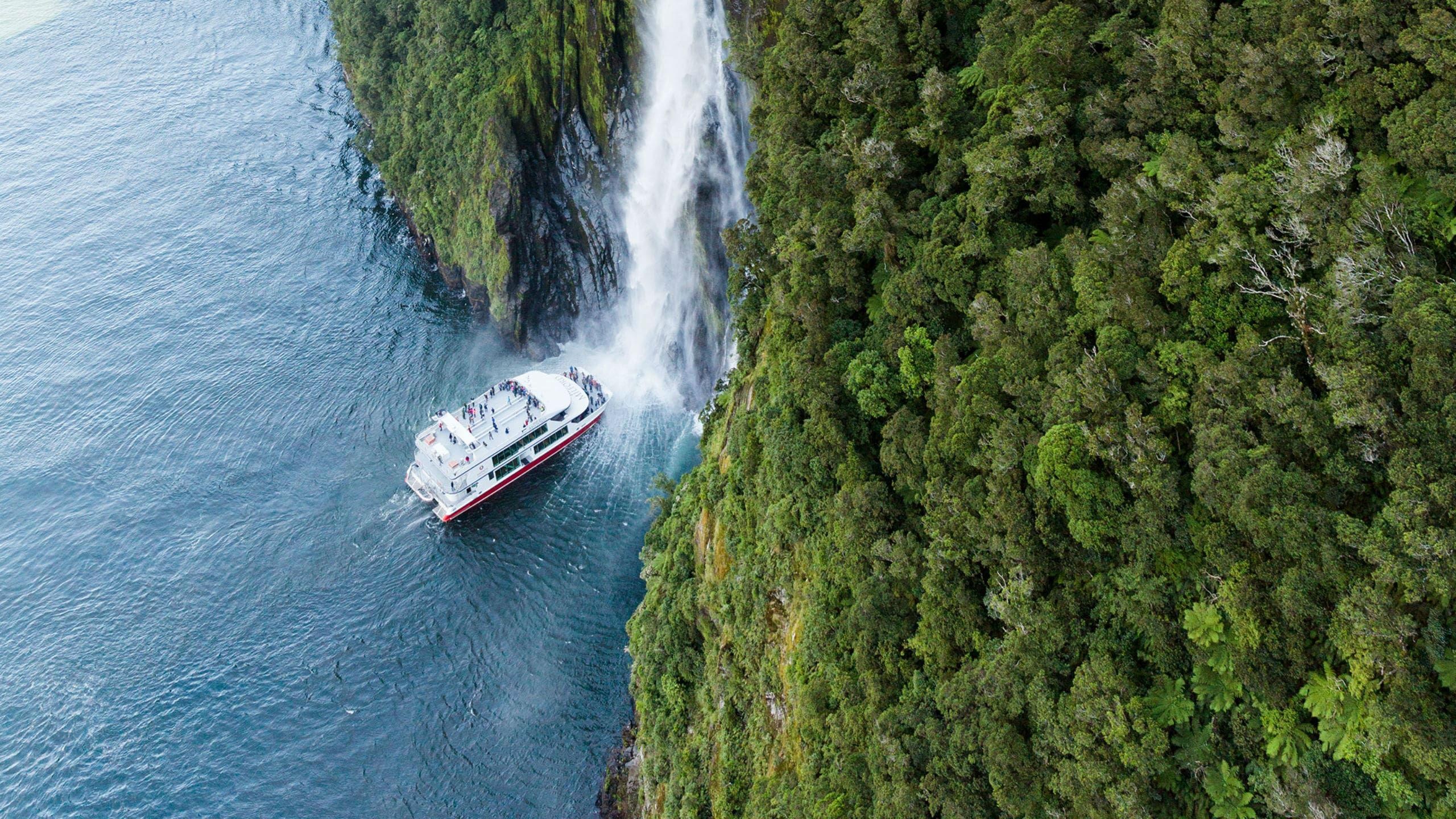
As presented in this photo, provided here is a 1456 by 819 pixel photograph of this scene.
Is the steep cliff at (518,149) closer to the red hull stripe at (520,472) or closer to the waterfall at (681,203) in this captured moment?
the waterfall at (681,203)

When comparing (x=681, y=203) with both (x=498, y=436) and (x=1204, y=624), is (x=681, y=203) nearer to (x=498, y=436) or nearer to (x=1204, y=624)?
(x=498, y=436)

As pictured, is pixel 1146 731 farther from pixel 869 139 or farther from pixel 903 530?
pixel 869 139

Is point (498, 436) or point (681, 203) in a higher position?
point (681, 203)

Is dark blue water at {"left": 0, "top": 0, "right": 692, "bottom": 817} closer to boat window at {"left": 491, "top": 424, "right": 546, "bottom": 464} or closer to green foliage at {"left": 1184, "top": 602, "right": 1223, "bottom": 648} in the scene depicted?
boat window at {"left": 491, "top": 424, "right": 546, "bottom": 464}

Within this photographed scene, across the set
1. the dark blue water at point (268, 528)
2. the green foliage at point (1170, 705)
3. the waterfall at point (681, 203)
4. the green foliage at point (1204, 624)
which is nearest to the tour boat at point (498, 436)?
the dark blue water at point (268, 528)

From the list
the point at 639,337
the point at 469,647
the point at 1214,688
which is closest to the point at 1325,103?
the point at 1214,688

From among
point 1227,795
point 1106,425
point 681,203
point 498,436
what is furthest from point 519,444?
point 1227,795

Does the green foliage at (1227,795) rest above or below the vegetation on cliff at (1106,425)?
below
